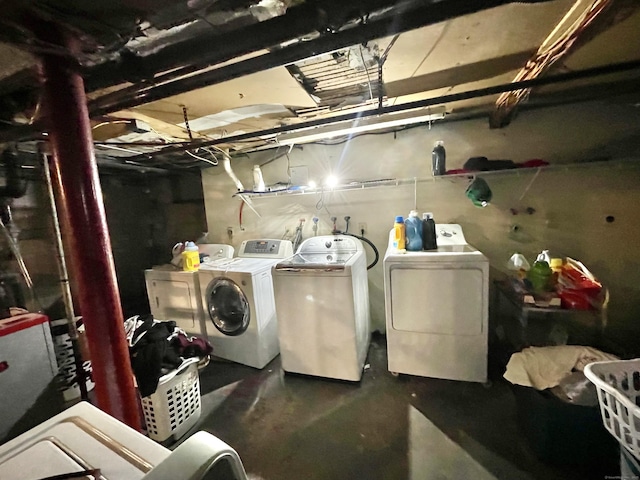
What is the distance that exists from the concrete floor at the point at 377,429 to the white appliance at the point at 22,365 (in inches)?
41.3

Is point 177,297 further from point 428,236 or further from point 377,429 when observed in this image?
point 428,236

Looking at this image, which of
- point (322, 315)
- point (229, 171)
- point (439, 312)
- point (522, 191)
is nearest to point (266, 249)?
point (229, 171)

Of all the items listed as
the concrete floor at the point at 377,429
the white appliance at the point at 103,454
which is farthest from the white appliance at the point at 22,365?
the white appliance at the point at 103,454

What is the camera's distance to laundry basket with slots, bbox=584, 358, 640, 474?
1.03 m

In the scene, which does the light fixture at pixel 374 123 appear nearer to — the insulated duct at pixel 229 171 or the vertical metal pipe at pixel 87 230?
the insulated duct at pixel 229 171

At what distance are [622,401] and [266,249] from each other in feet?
8.98

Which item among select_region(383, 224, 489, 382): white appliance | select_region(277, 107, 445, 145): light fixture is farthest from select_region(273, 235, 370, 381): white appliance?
select_region(277, 107, 445, 145): light fixture

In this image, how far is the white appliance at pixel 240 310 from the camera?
2.55 meters

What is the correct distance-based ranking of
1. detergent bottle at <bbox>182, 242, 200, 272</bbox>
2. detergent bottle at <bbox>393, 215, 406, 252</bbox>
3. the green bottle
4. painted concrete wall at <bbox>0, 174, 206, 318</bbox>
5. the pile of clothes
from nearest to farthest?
1. the pile of clothes
2. the green bottle
3. detergent bottle at <bbox>393, 215, 406, 252</bbox>
4. detergent bottle at <bbox>182, 242, 200, 272</bbox>
5. painted concrete wall at <bbox>0, 174, 206, 318</bbox>

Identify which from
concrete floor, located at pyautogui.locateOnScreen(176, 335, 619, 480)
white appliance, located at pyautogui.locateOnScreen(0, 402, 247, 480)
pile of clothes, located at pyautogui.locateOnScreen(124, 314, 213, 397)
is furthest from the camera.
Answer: pile of clothes, located at pyautogui.locateOnScreen(124, 314, 213, 397)

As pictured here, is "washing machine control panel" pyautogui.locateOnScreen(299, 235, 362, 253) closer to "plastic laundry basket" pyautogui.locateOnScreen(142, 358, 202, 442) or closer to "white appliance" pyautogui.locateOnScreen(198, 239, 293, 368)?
"white appliance" pyautogui.locateOnScreen(198, 239, 293, 368)

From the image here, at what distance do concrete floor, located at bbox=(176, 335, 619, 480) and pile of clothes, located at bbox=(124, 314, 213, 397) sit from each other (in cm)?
53

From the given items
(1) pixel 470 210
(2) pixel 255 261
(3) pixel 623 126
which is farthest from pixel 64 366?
(3) pixel 623 126

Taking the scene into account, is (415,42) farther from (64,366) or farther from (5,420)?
(64,366)
